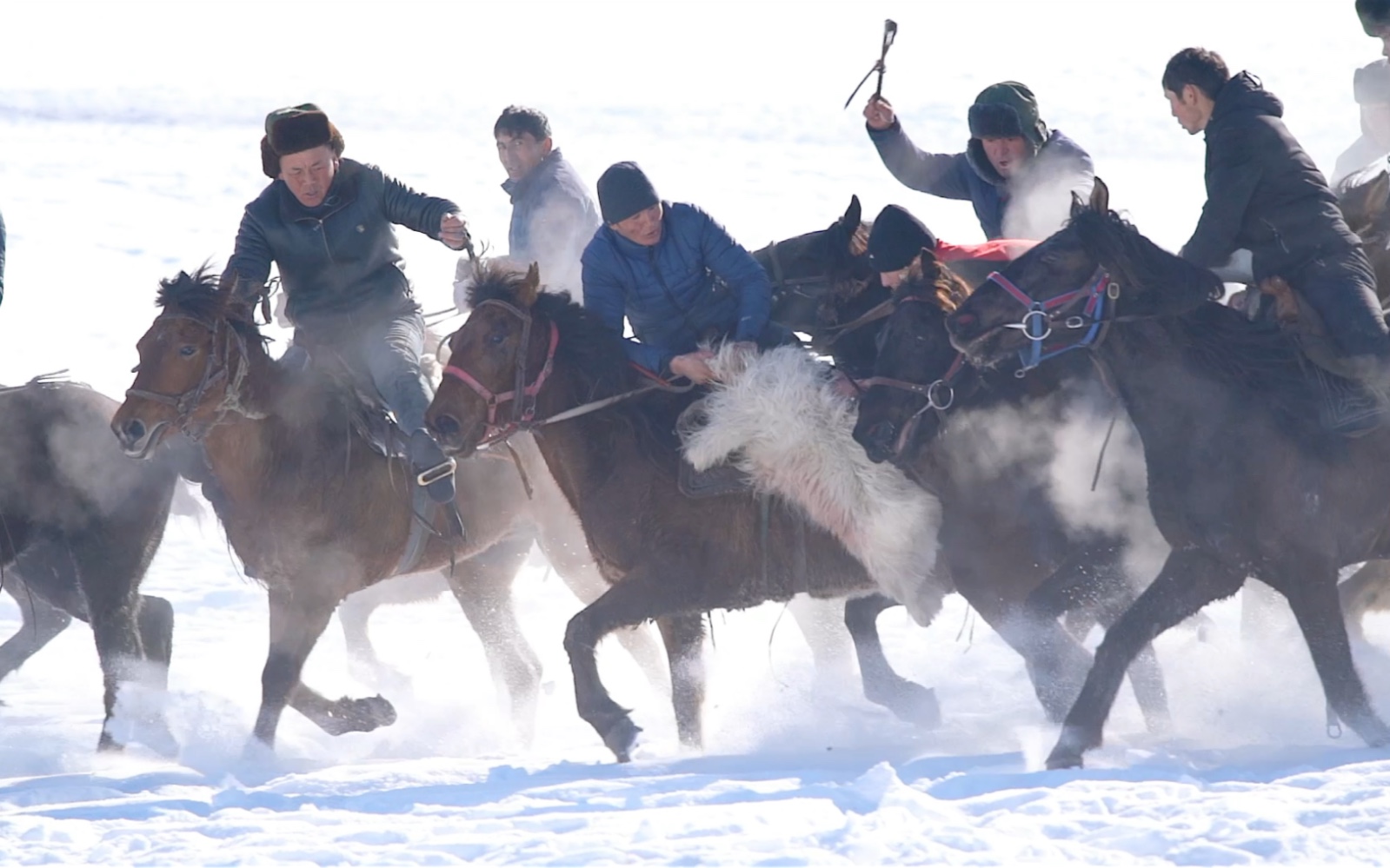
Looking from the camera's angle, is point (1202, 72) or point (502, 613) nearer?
point (1202, 72)

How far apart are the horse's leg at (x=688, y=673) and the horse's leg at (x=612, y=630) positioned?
15.9 inches

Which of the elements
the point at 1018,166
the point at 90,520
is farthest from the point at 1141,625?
the point at 90,520

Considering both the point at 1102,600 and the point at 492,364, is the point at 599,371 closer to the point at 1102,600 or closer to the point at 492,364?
the point at 492,364

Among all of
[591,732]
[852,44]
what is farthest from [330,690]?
[852,44]

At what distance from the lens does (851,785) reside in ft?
20.0

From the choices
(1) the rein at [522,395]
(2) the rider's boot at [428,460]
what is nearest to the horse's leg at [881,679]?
(1) the rein at [522,395]

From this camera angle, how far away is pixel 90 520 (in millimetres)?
7887

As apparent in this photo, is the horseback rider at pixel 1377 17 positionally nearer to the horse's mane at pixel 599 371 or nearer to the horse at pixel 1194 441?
the horse at pixel 1194 441

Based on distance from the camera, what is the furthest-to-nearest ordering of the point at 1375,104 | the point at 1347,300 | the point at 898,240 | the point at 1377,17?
the point at 1375,104, the point at 1377,17, the point at 898,240, the point at 1347,300

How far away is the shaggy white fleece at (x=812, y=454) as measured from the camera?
266 inches

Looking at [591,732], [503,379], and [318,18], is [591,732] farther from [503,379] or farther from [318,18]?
[318,18]

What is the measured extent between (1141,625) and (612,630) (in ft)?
6.72

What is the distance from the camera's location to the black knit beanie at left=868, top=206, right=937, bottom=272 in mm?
6965

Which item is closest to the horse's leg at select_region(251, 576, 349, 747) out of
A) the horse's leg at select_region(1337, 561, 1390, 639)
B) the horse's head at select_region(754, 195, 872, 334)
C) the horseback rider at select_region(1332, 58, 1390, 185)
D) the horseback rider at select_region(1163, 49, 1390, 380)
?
the horse's head at select_region(754, 195, 872, 334)
